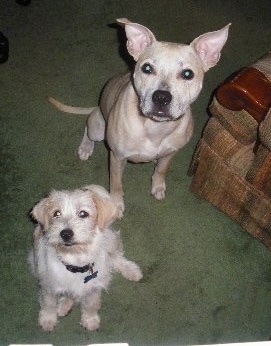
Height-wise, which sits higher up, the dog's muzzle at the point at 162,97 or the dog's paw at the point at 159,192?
the dog's muzzle at the point at 162,97

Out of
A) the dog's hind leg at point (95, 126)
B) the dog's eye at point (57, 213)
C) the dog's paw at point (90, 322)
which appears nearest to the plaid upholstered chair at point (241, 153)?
the dog's hind leg at point (95, 126)

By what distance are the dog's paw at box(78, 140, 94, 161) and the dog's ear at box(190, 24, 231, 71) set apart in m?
1.30

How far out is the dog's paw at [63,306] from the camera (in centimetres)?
290

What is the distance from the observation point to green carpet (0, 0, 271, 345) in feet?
9.67

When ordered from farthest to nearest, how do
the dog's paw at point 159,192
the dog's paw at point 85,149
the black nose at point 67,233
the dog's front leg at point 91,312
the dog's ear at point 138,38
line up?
the dog's paw at point 85,149
the dog's paw at point 159,192
the dog's front leg at point 91,312
the dog's ear at point 138,38
the black nose at point 67,233

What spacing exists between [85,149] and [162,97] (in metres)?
1.28

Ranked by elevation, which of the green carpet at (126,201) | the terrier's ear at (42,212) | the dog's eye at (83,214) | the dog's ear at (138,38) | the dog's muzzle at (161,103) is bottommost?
the green carpet at (126,201)

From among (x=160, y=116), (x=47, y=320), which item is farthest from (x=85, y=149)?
(x=47, y=320)

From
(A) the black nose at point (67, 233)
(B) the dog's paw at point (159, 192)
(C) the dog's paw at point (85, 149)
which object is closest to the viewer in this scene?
(A) the black nose at point (67, 233)

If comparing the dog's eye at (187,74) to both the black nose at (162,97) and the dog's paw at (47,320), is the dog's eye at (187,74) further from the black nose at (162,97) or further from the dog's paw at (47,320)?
the dog's paw at (47,320)

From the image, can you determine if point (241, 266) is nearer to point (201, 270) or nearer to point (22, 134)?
point (201, 270)

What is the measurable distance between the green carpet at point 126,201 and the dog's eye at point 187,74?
4.08 ft

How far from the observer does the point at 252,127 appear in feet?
8.92

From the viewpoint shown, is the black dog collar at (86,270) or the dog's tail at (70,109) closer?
→ the black dog collar at (86,270)
